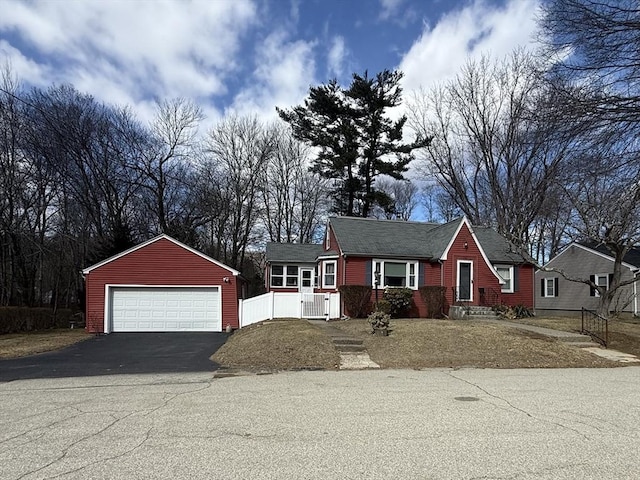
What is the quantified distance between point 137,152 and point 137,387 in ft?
96.3

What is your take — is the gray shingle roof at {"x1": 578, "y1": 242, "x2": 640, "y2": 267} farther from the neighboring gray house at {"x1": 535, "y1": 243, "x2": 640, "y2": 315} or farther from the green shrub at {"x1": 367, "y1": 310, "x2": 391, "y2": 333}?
the green shrub at {"x1": 367, "y1": 310, "x2": 391, "y2": 333}

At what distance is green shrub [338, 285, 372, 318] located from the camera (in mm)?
21728

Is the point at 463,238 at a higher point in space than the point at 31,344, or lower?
higher

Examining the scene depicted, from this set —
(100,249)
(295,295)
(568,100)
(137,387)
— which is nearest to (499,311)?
(295,295)

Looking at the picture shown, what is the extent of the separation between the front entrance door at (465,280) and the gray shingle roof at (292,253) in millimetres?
10410

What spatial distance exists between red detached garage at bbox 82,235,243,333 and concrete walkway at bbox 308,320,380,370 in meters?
9.71

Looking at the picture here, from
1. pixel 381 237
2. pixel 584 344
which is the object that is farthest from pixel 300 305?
pixel 584 344

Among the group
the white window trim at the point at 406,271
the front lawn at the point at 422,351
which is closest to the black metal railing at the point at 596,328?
the front lawn at the point at 422,351

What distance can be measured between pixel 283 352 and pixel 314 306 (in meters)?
8.36

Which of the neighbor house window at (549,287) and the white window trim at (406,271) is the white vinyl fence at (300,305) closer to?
the white window trim at (406,271)

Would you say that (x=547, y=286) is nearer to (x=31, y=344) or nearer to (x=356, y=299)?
(x=356, y=299)

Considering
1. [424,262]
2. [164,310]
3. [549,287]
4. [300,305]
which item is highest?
[424,262]

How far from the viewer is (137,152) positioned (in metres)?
35.2

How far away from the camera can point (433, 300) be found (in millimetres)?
22922
